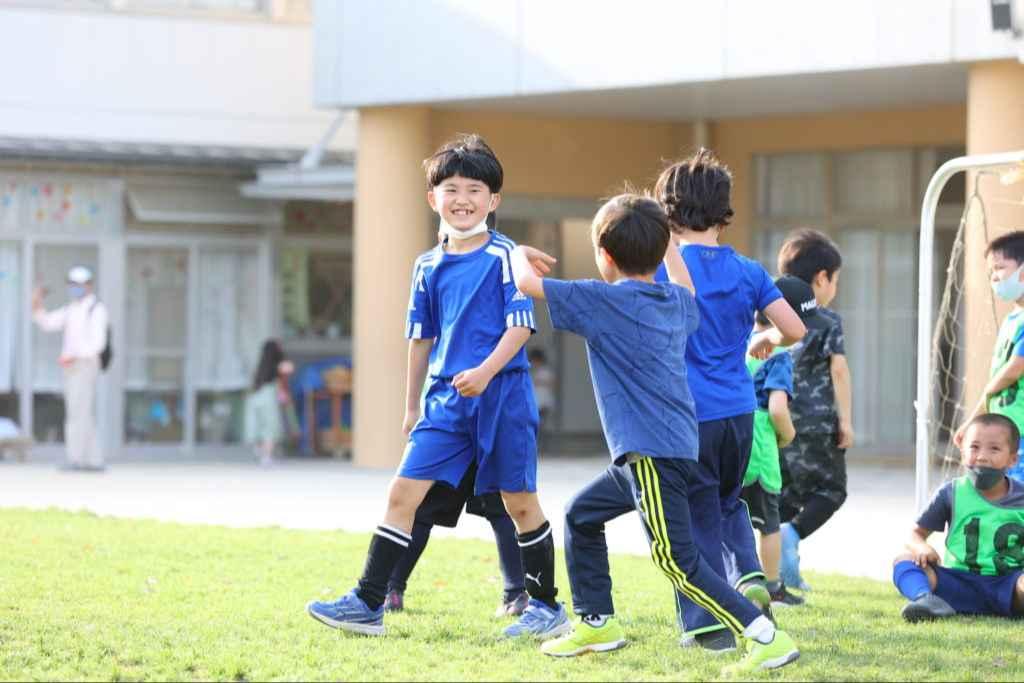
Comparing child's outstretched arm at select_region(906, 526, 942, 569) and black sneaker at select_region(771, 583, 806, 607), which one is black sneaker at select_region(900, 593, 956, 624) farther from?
black sneaker at select_region(771, 583, 806, 607)

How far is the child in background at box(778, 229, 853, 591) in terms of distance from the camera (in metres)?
8.12

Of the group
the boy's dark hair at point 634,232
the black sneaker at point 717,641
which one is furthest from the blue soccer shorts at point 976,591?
the boy's dark hair at point 634,232

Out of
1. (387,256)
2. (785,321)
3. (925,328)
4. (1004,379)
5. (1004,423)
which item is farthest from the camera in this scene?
(387,256)

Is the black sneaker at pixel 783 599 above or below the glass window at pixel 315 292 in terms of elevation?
below

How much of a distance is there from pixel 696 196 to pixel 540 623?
5.33 feet

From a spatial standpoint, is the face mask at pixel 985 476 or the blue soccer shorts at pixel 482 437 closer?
the blue soccer shorts at pixel 482 437

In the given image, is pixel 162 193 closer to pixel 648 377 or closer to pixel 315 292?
pixel 315 292

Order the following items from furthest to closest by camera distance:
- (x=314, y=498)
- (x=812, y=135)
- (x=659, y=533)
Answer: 1. (x=812, y=135)
2. (x=314, y=498)
3. (x=659, y=533)

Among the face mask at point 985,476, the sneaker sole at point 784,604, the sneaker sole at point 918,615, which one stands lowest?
the sneaker sole at point 784,604

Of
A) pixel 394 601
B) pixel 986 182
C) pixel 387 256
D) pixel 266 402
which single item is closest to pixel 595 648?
pixel 394 601

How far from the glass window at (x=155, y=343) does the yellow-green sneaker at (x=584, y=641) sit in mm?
13509

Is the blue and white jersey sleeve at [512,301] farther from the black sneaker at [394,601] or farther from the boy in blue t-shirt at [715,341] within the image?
the black sneaker at [394,601]

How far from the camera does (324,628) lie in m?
6.68

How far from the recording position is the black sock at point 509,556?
283 inches
